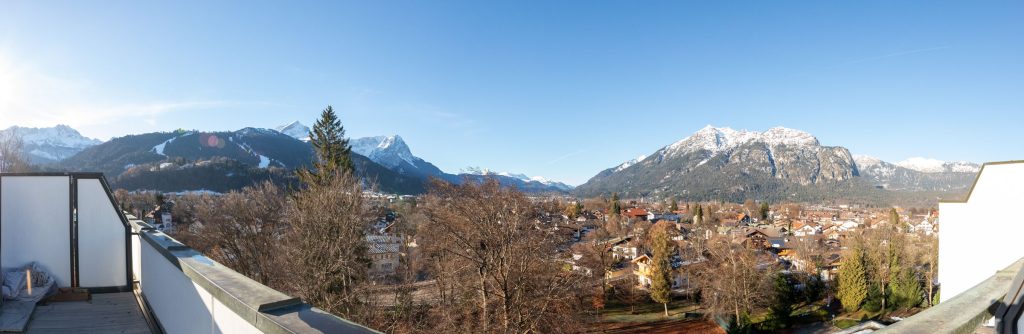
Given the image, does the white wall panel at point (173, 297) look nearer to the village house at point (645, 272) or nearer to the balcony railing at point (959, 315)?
the balcony railing at point (959, 315)

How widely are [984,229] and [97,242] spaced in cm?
1047

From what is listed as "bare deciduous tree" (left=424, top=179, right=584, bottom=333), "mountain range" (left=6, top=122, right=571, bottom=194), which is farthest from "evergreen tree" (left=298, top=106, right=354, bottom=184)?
"mountain range" (left=6, top=122, right=571, bottom=194)

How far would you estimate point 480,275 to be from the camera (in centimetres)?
1515

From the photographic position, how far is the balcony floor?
3604mm

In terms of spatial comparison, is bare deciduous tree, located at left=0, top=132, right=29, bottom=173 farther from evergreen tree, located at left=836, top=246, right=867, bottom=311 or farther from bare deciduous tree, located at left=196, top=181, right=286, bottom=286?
evergreen tree, located at left=836, top=246, right=867, bottom=311

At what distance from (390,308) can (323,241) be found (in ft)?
17.8

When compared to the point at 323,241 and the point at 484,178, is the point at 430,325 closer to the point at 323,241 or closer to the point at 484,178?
the point at 323,241

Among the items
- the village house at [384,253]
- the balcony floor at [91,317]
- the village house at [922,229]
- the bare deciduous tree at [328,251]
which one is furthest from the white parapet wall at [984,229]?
the village house at [922,229]

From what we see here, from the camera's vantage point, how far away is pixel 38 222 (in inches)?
189

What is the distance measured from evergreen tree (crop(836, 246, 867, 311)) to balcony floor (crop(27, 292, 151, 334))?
34960 mm

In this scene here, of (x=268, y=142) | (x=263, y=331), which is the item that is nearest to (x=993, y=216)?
(x=263, y=331)

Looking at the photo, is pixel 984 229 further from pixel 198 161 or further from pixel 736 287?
pixel 198 161

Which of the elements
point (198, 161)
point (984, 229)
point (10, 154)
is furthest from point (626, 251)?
point (198, 161)

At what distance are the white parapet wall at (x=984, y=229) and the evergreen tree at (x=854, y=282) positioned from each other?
27.4 m
